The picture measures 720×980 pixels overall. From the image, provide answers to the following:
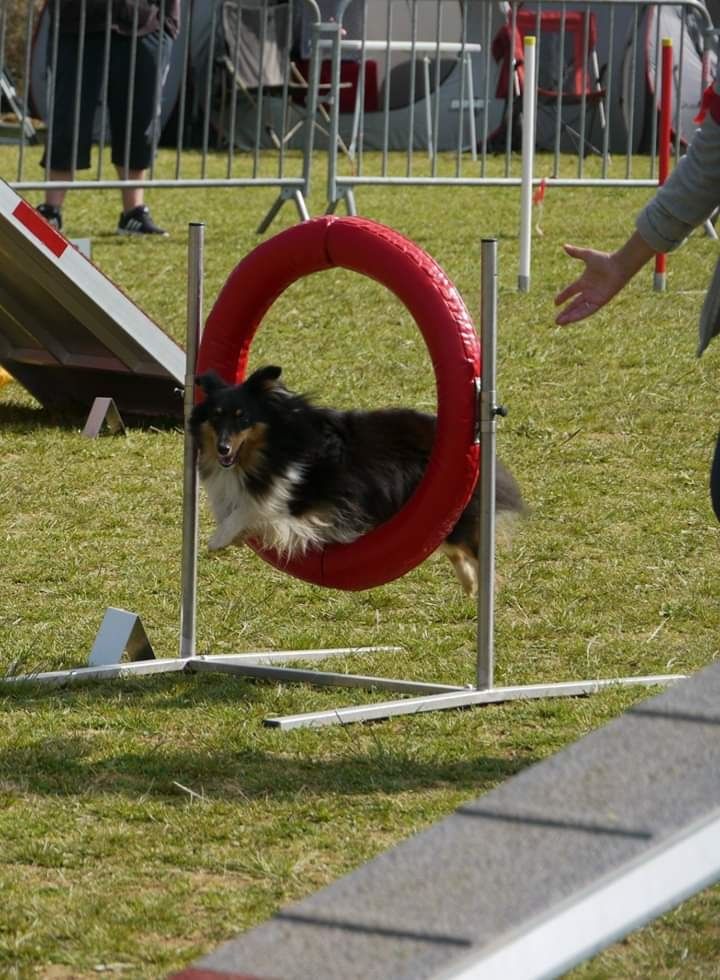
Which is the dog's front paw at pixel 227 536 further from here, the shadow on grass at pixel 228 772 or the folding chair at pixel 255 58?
the folding chair at pixel 255 58

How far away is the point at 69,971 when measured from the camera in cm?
252

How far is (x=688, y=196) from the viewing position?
2.96 metres

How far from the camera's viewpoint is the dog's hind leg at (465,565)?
182 inches

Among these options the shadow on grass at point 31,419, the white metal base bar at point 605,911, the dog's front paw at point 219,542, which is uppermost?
the white metal base bar at point 605,911

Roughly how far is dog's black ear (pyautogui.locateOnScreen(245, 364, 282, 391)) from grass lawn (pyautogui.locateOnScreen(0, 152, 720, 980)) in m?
0.69

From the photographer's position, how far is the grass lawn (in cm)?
282

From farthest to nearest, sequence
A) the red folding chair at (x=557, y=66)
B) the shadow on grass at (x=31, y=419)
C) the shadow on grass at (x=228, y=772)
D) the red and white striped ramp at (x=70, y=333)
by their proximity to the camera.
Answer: the red folding chair at (x=557, y=66) < the shadow on grass at (x=31, y=419) < the red and white striped ramp at (x=70, y=333) < the shadow on grass at (x=228, y=772)

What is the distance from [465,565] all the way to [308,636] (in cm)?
55

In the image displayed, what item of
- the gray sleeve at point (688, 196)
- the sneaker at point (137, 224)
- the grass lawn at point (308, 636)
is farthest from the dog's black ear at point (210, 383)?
the sneaker at point (137, 224)

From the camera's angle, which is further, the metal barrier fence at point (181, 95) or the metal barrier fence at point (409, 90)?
the metal barrier fence at point (409, 90)

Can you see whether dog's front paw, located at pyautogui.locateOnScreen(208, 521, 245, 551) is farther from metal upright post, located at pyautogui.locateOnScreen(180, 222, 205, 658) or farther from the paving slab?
the paving slab

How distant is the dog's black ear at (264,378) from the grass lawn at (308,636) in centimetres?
69

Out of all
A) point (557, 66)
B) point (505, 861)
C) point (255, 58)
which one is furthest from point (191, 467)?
point (255, 58)

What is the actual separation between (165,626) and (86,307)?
193 centimetres
